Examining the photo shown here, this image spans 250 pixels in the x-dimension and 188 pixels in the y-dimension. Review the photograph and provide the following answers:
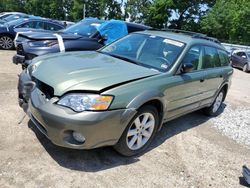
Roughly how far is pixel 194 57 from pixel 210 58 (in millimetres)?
799

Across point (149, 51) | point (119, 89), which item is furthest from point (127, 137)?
point (149, 51)

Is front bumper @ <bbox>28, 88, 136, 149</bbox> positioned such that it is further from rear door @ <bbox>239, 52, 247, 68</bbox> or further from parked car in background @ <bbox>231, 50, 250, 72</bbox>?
rear door @ <bbox>239, 52, 247, 68</bbox>

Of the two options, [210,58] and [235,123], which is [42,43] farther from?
[235,123]

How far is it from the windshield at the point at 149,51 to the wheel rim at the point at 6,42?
25.7ft

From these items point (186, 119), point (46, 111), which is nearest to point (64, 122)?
point (46, 111)

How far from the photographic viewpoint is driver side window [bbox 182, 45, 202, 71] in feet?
15.5

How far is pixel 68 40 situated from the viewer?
7.16m

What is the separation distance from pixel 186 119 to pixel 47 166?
328 cm

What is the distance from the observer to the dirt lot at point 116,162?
336cm

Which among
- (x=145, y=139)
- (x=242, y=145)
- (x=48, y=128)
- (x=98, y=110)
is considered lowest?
(x=242, y=145)

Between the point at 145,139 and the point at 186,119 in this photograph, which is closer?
the point at 145,139

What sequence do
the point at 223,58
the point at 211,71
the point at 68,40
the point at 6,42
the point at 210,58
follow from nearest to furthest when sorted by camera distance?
1. the point at 211,71
2. the point at 210,58
3. the point at 223,58
4. the point at 68,40
5. the point at 6,42

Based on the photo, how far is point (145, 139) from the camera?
4.21 metres

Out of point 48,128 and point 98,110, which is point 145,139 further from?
point 48,128
